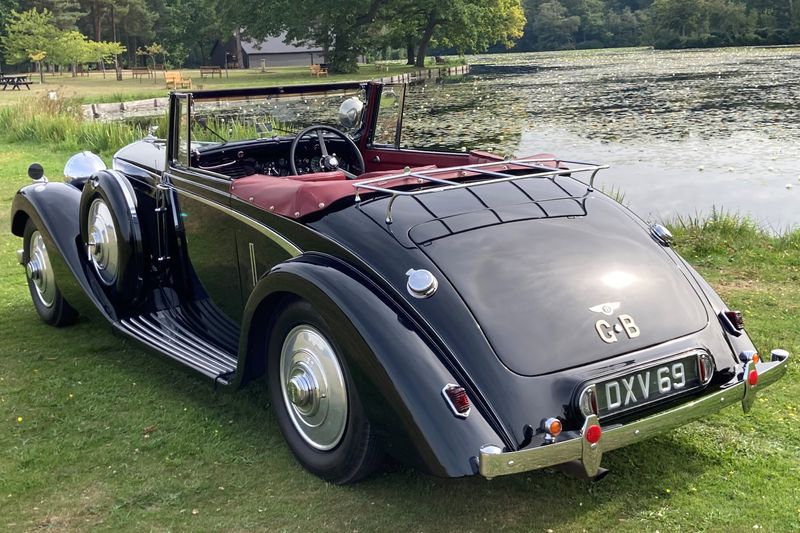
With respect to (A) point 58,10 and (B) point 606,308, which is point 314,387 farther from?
(A) point 58,10

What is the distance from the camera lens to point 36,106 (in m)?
17.7

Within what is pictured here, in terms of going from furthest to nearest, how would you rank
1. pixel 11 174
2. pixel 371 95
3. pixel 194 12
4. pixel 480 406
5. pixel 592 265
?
pixel 194 12, pixel 11 174, pixel 371 95, pixel 592 265, pixel 480 406

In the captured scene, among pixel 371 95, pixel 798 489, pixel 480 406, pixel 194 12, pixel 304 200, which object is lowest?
pixel 798 489

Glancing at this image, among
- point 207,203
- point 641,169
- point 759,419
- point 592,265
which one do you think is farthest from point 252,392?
point 641,169

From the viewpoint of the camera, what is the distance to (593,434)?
8.34ft

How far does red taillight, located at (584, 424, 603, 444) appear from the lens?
2.53 meters

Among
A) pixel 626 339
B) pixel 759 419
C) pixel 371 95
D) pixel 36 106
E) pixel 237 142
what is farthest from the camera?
pixel 36 106

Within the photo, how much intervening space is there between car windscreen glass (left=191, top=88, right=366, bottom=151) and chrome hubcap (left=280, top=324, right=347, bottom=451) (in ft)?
5.89

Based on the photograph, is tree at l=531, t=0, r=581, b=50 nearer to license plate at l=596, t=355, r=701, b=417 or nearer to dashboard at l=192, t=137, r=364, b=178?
dashboard at l=192, t=137, r=364, b=178

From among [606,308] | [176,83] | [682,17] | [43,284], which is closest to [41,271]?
[43,284]

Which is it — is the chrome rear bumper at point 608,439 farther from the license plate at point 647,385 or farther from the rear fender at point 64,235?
the rear fender at point 64,235

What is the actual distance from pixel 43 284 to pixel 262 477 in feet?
9.10

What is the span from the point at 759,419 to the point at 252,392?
251 centimetres

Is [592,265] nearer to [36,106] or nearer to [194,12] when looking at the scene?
[36,106]
